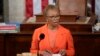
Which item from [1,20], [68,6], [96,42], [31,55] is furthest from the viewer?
[1,20]

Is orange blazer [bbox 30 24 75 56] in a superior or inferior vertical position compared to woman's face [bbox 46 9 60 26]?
inferior

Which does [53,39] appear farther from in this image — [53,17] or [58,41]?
[53,17]

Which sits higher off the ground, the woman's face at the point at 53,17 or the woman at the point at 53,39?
the woman's face at the point at 53,17

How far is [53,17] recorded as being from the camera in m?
3.46

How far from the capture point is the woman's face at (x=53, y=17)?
3445 mm

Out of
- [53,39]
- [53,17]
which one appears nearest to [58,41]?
[53,39]

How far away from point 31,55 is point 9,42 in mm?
915

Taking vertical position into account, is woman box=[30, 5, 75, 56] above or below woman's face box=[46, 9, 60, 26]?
below

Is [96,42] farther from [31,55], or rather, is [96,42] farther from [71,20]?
[31,55]

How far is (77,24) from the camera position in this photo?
167 inches

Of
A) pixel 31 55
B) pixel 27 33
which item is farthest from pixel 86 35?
pixel 31 55

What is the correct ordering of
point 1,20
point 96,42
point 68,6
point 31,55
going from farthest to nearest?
point 1,20 → point 68,6 → point 96,42 → point 31,55

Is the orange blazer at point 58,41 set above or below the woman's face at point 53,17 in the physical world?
below

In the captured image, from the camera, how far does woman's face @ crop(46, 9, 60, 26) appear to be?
11.3ft
